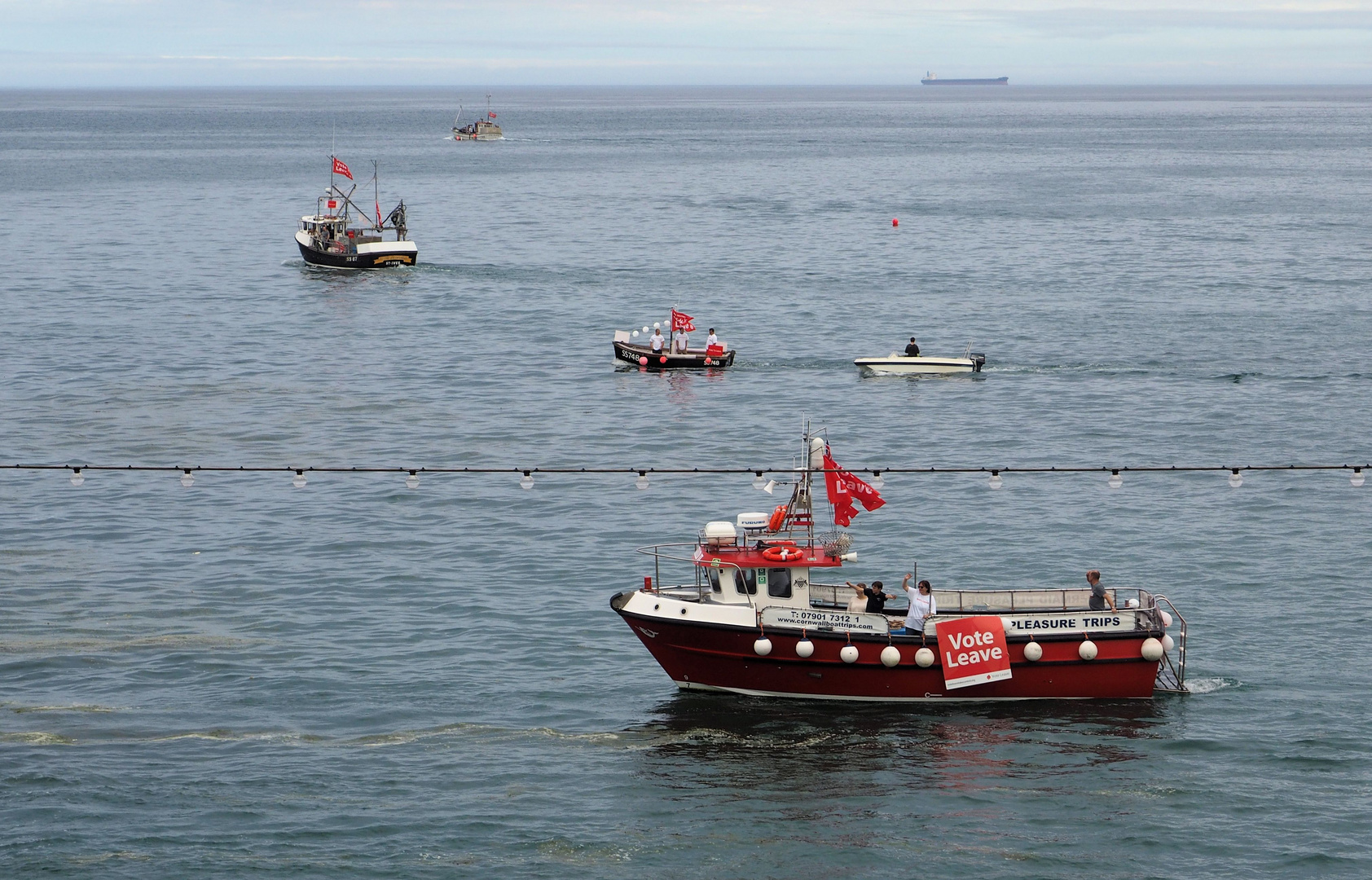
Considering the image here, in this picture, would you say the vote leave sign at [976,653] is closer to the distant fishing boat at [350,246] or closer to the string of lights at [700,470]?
the string of lights at [700,470]

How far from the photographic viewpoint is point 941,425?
211 ft

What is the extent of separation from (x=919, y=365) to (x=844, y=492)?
4065 cm

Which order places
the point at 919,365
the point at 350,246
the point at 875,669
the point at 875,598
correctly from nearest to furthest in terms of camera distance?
the point at 875,669, the point at 875,598, the point at 919,365, the point at 350,246

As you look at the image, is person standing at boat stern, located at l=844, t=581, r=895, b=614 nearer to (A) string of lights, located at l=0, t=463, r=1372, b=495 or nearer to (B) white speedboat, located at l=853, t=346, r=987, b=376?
(A) string of lights, located at l=0, t=463, r=1372, b=495

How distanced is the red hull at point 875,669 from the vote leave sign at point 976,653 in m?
0.31

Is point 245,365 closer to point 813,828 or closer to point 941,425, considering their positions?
point 941,425

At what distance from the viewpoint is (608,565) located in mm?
46250

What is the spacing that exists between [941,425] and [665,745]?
3366 centimetres

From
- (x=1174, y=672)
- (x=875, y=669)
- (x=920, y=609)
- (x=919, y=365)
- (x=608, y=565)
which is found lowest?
(x=1174, y=672)

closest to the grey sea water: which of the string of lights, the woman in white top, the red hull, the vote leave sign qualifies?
the red hull

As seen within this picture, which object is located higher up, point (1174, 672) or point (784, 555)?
point (784, 555)

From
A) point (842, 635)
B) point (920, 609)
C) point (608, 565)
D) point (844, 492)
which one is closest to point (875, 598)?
point (920, 609)

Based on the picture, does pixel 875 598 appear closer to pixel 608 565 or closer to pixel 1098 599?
pixel 1098 599

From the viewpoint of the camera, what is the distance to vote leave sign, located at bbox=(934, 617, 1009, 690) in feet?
111
